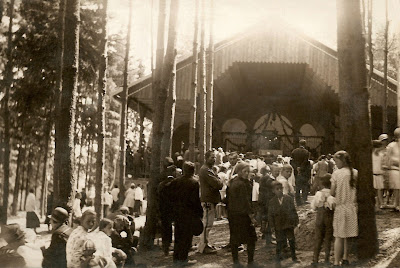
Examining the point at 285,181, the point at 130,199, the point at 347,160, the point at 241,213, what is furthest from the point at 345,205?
the point at 130,199

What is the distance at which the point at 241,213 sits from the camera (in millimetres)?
9859

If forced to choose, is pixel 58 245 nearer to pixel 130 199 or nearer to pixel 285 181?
pixel 285 181

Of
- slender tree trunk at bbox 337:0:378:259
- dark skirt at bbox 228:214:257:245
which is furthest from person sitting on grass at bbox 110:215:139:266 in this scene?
slender tree trunk at bbox 337:0:378:259

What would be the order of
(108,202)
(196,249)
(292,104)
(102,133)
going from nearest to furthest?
(196,249)
(102,133)
(108,202)
(292,104)

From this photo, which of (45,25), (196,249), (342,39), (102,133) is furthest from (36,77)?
(342,39)

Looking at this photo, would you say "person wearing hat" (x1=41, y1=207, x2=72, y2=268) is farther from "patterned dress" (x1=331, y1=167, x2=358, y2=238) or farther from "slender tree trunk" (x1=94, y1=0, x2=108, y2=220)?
"slender tree trunk" (x1=94, y1=0, x2=108, y2=220)

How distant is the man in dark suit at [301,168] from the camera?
16.9 meters

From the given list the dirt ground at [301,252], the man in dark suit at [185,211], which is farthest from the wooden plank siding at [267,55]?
the man in dark suit at [185,211]

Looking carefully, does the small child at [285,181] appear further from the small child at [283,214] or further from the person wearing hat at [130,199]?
the person wearing hat at [130,199]

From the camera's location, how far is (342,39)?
9.95m

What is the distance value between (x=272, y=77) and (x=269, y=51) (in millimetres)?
5007

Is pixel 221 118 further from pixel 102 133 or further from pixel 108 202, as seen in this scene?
pixel 102 133

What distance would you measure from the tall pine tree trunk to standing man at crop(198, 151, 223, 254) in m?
1.16

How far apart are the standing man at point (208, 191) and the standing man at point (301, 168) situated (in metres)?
6.13
